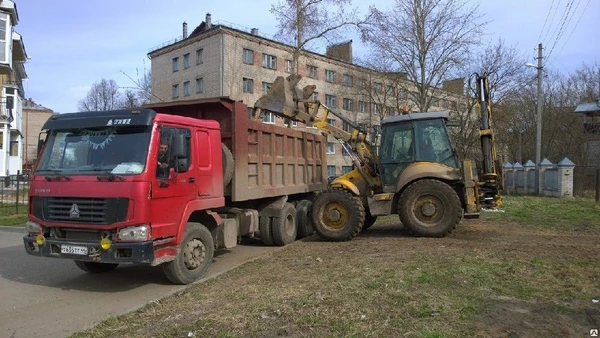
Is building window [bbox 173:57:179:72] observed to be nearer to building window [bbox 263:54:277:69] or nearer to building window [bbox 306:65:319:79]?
building window [bbox 263:54:277:69]

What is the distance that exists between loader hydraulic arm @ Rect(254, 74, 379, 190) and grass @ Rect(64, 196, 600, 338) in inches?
86.4

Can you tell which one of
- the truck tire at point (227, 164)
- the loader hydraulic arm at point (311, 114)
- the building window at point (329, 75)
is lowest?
the truck tire at point (227, 164)

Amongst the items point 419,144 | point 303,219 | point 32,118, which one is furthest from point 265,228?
point 32,118

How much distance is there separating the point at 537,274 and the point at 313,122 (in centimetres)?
579

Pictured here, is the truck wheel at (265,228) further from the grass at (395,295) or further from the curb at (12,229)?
the curb at (12,229)

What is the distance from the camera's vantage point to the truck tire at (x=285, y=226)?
10180 mm

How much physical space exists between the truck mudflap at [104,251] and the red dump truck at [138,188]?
13 millimetres

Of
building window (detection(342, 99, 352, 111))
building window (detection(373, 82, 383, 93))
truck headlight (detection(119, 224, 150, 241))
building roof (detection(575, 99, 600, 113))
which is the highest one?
building window (detection(342, 99, 352, 111))

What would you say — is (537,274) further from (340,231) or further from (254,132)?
(254,132)

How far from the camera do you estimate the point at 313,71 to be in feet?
170

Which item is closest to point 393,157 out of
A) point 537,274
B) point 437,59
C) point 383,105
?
point 537,274

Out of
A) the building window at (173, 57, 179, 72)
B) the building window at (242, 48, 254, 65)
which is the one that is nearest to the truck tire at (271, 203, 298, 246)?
the building window at (242, 48, 254, 65)

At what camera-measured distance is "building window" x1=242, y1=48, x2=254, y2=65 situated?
4487cm

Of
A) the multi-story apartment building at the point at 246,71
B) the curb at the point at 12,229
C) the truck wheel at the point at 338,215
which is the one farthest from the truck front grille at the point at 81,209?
the multi-story apartment building at the point at 246,71
